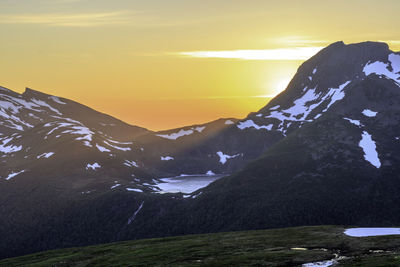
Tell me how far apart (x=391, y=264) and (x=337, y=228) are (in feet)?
254

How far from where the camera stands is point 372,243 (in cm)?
11706

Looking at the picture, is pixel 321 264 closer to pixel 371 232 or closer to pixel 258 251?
pixel 258 251

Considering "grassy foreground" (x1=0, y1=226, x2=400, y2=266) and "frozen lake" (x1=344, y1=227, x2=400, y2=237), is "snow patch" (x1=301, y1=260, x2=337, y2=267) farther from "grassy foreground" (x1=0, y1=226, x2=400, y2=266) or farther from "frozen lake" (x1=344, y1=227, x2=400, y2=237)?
"frozen lake" (x1=344, y1=227, x2=400, y2=237)

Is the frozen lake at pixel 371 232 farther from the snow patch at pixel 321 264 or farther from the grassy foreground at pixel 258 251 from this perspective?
Result: the snow patch at pixel 321 264

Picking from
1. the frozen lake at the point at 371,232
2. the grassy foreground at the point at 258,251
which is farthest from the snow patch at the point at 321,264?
the frozen lake at the point at 371,232

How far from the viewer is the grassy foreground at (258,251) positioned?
107 meters

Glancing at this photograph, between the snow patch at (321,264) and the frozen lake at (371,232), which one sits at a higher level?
the frozen lake at (371,232)

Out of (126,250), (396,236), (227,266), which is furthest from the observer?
(126,250)

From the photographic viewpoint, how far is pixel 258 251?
130750 mm

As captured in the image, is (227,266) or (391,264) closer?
(391,264)

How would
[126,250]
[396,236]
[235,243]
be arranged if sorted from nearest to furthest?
[396,236]
[235,243]
[126,250]

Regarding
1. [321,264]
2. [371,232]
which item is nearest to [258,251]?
[371,232]

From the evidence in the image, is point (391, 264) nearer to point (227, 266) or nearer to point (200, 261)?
point (227, 266)

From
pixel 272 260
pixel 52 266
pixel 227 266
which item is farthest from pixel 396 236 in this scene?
pixel 52 266
